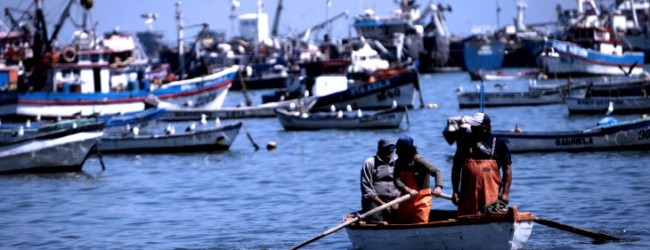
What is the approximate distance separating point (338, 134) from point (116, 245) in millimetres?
26309

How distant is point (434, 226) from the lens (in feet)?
56.6

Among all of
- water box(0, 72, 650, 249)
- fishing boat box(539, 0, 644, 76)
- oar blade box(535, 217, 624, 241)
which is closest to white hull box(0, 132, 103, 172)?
water box(0, 72, 650, 249)

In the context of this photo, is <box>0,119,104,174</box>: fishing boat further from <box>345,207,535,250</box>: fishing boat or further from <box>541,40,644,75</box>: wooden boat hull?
<box>541,40,644,75</box>: wooden boat hull

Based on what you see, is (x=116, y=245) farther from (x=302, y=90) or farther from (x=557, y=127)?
(x=302, y=90)

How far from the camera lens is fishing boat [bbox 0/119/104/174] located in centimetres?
3344

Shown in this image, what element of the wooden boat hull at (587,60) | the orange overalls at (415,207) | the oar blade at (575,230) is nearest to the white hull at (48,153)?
the orange overalls at (415,207)

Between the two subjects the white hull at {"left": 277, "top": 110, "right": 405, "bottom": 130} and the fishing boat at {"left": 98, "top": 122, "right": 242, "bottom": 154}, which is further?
the white hull at {"left": 277, "top": 110, "right": 405, "bottom": 130}

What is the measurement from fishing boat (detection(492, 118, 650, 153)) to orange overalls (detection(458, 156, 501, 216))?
55.9 feet

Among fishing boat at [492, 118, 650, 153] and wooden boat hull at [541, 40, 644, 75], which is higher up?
wooden boat hull at [541, 40, 644, 75]

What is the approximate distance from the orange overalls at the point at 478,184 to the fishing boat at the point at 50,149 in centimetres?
1825

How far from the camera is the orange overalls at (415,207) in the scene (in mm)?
17719

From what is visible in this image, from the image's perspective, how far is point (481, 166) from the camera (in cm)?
1659

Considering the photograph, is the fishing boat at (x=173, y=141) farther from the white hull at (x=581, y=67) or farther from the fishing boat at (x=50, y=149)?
the white hull at (x=581, y=67)

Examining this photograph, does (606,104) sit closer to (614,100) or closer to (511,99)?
(614,100)
